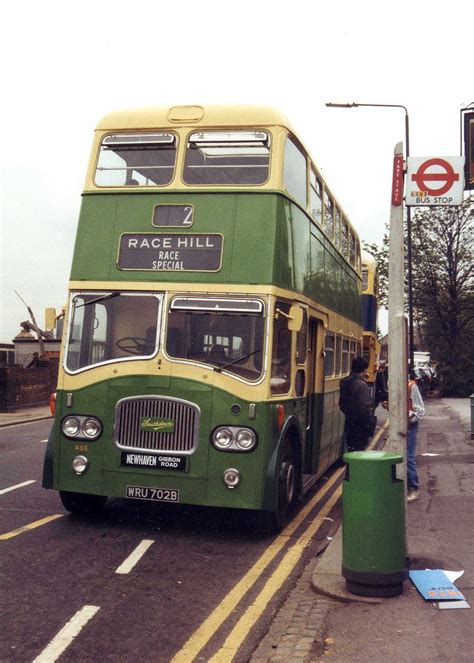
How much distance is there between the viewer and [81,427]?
836 centimetres

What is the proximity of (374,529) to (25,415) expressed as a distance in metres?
22.5

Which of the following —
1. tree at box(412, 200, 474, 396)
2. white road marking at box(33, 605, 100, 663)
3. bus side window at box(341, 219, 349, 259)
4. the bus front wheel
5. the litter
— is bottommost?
white road marking at box(33, 605, 100, 663)

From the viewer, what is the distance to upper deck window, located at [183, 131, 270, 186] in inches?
340

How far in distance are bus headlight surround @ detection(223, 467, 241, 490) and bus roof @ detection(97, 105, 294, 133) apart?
366cm

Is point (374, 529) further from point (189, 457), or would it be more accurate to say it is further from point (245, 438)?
point (189, 457)

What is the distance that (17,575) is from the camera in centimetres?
662

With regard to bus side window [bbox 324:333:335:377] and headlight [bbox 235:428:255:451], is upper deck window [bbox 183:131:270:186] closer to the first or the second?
headlight [bbox 235:428:255:451]

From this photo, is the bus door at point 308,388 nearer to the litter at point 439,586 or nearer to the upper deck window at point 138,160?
the upper deck window at point 138,160

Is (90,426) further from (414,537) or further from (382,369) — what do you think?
(382,369)

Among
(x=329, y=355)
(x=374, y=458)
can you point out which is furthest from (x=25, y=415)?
(x=374, y=458)

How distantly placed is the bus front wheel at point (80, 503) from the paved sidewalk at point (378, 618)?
2.78 m

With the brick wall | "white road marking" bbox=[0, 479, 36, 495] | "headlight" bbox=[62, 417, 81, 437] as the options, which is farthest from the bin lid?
the brick wall

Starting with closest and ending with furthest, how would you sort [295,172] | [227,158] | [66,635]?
[66,635]
[227,158]
[295,172]

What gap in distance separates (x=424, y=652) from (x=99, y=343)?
478 centimetres
